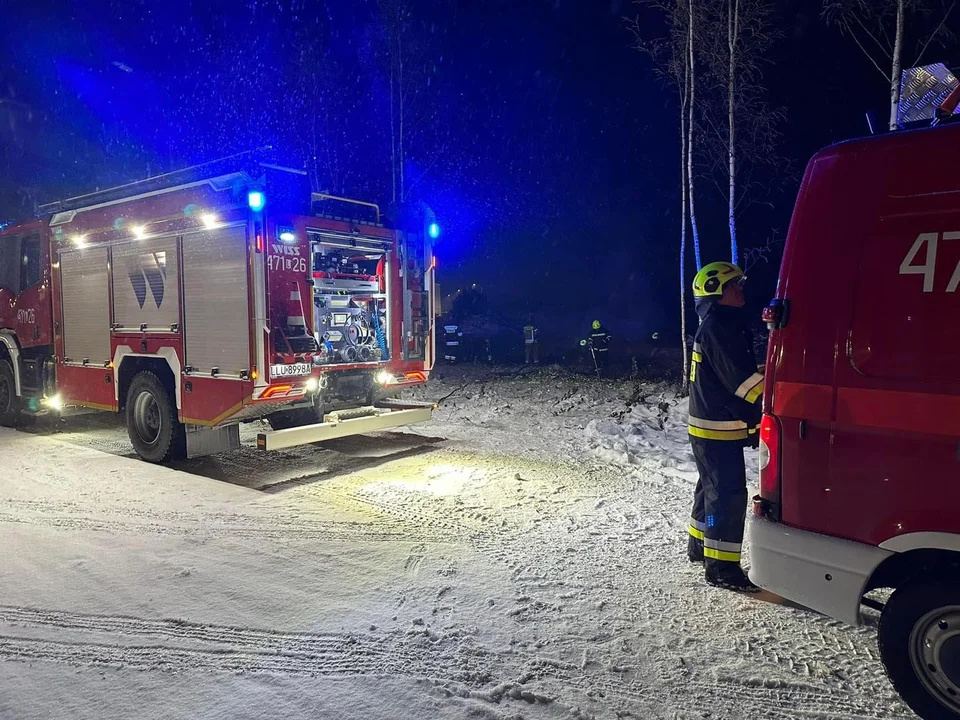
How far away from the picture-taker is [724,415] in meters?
4.18

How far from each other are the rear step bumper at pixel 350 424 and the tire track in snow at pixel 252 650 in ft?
9.62

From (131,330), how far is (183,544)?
388cm

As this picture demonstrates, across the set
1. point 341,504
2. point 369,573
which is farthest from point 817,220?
point 341,504

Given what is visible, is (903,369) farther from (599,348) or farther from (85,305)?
(599,348)

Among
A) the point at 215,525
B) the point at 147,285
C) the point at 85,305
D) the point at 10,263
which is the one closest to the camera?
the point at 215,525

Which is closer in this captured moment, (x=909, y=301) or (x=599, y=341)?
(x=909, y=301)

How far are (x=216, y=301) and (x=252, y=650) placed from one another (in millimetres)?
4305

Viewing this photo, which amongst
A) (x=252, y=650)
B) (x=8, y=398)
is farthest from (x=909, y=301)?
(x=8, y=398)

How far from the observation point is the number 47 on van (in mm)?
2611

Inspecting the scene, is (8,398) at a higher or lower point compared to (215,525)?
higher

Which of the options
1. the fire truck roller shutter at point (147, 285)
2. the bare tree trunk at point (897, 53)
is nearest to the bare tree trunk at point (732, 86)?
the bare tree trunk at point (897, 53)

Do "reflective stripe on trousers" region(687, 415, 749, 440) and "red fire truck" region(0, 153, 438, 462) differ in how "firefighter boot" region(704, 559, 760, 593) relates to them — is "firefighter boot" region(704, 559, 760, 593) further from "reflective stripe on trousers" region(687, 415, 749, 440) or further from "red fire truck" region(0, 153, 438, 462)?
"red fire truck" region(0, 153, 438, 462)

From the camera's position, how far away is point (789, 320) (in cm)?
303

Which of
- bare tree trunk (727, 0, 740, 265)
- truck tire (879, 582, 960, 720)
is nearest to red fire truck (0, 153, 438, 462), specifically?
truck tire (879, 582, 960, 720)
